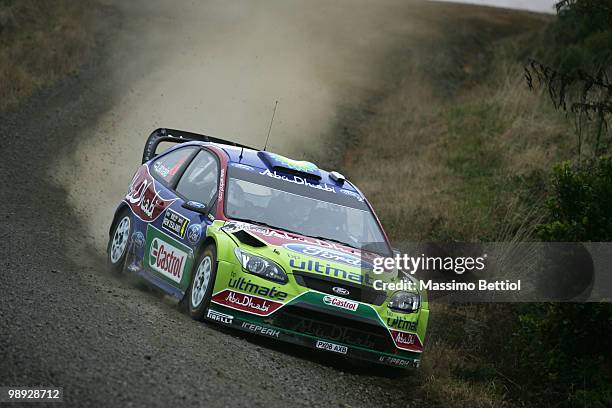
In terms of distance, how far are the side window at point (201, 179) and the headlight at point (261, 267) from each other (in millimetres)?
1356

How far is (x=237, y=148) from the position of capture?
1045 cm

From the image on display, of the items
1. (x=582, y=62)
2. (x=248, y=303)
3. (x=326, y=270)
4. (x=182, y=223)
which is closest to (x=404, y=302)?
(x=326, y=270)

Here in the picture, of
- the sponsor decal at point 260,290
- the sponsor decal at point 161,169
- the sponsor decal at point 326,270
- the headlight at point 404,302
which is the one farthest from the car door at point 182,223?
the headlight at point 404,302

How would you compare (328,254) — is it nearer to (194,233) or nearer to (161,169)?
(194,233)

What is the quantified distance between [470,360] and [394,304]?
1.91 meters

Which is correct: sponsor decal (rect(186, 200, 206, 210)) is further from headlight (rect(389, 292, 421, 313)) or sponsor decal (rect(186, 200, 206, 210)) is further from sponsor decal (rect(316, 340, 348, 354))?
headlight (rect(389, 292, 421, 313))

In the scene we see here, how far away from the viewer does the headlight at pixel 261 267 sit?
8078mm

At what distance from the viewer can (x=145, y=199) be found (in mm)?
10328

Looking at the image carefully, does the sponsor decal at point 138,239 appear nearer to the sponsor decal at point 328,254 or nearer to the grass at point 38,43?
the sponsor decal at point 328,254

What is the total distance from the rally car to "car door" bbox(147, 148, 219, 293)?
0.01 metres

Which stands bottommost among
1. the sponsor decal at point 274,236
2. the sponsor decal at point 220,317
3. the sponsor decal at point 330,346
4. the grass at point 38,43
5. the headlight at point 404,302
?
the sponsor decal at point 330,346

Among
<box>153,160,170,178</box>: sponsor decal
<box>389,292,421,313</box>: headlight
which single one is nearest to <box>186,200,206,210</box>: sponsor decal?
<box>153,160,170,178</box>: sponsor decal

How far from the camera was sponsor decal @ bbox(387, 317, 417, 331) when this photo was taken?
27.1ft

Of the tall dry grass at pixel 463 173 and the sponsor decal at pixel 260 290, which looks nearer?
the sponsor decal at pixel 260 290
